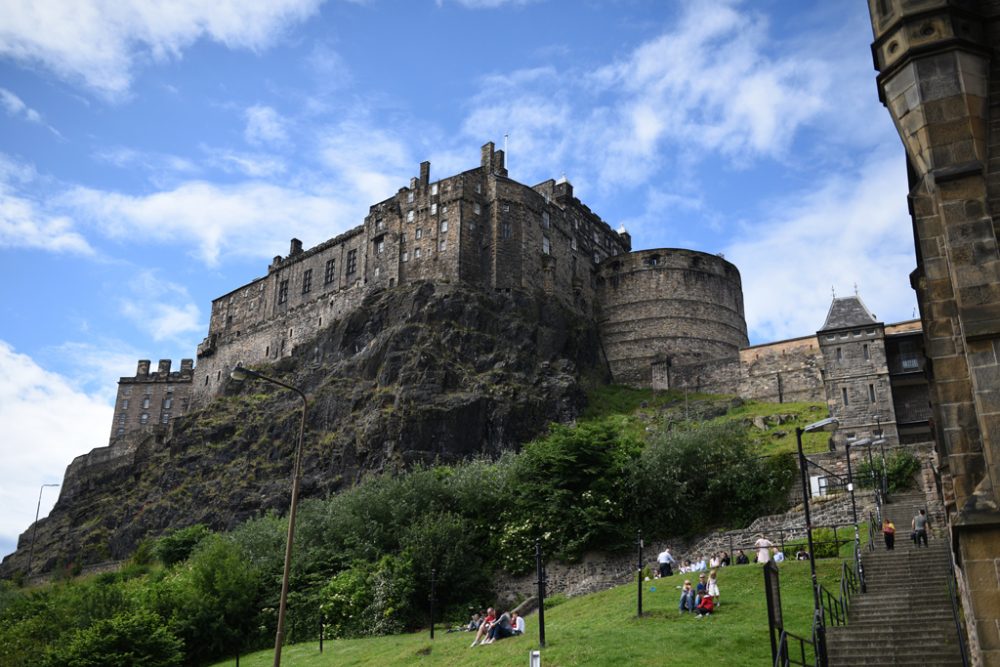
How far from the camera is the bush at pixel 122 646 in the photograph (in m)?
31.8

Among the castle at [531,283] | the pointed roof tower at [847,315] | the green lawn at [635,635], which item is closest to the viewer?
the green lawn at [635,635]

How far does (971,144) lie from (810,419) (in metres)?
44.0

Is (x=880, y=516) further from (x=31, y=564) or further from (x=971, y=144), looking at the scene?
(x=31, y=564)

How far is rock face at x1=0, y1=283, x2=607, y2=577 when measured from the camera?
184 feet

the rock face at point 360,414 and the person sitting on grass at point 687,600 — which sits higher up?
the rock face at point 360,414

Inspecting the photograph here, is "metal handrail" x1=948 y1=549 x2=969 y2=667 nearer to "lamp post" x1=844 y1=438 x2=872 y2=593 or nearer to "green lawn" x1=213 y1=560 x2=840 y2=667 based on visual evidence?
"lamp post" x1=844 y1=438 x2=872 y2=593

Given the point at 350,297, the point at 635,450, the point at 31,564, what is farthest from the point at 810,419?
the point at 31,564

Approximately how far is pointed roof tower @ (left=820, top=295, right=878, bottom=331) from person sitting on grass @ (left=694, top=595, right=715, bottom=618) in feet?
94.9

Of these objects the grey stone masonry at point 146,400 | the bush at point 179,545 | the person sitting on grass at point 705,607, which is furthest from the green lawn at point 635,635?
the grey stone masonry at point 146,400

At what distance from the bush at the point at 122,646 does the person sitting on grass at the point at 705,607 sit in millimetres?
20064

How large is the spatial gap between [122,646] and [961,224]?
30.9 meters

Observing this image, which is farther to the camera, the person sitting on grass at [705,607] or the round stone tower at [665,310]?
the round stone tower at [665,310]

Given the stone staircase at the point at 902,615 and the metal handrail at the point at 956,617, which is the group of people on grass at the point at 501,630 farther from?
the metal handrail at the point at 956,617

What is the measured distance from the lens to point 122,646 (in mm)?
32594
